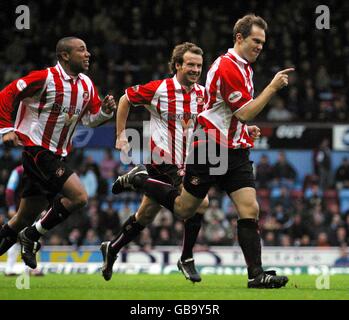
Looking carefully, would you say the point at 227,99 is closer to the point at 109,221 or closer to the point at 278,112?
the point at 109,221

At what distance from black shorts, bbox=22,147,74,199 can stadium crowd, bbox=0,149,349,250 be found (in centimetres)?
639

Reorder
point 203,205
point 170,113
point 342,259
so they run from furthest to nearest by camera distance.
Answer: point 342,259, point 170,113, point 203,205

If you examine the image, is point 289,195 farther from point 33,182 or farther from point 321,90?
point 33,182

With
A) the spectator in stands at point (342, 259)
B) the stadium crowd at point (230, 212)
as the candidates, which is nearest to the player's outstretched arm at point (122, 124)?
the stadium crowd at point (230, 212)

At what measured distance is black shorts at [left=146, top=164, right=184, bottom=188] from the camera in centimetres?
820

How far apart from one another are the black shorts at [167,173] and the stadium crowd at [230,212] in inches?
238

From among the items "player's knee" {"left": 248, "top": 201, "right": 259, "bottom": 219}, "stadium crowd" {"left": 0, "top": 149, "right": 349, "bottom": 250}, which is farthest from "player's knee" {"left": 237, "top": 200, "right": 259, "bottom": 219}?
"stadium crowd" {"left": 0, "top": 149, "right": 349, "bottom": 250}

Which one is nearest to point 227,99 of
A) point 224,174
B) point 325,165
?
point 224,174

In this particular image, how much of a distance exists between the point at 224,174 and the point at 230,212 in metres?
9.24

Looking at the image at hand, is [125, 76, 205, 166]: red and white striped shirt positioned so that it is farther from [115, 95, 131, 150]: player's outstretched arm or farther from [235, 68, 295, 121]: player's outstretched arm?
[235, 68, 295, 121]: player's outstretched arm

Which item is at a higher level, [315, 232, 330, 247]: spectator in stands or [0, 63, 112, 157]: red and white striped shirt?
[0, 63, 112, 157]: red and white striped shirt

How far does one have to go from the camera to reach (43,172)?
303 inches

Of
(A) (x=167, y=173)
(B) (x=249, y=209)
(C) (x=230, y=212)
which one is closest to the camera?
(B) (x=249, y=209)
